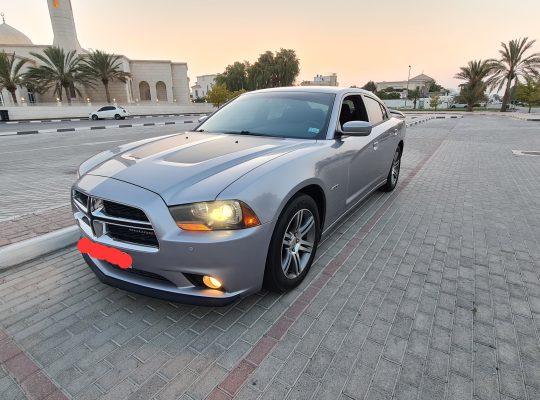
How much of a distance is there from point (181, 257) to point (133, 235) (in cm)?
39

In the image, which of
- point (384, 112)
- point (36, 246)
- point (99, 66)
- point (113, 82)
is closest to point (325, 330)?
point (36, 246)

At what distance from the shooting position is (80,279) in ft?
9.43

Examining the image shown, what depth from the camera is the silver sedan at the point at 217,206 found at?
201 cm

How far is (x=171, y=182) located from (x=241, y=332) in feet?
3.79

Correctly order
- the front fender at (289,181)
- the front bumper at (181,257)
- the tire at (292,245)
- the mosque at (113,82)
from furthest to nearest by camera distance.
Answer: the mosque at (113,82), the tire at (292,245), the front fender at (289,181), the front bumper at (181,257)

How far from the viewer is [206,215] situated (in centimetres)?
201

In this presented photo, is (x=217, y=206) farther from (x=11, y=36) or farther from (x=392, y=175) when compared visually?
(x=11, y=36)

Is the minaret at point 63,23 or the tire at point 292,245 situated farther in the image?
the minaret at point 63,23

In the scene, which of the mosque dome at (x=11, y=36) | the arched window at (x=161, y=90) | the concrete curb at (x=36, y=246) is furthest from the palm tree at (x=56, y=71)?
the concrete curb at (x=36, y=246)

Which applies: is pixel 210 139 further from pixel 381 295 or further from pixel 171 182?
pixel 381 295

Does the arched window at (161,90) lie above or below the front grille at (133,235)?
above

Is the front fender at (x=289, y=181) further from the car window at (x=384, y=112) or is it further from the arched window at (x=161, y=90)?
the arched window at (x=161, y=90)

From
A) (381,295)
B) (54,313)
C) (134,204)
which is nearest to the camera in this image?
(134,204)

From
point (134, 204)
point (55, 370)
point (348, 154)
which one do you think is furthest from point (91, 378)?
point (348, 154)
